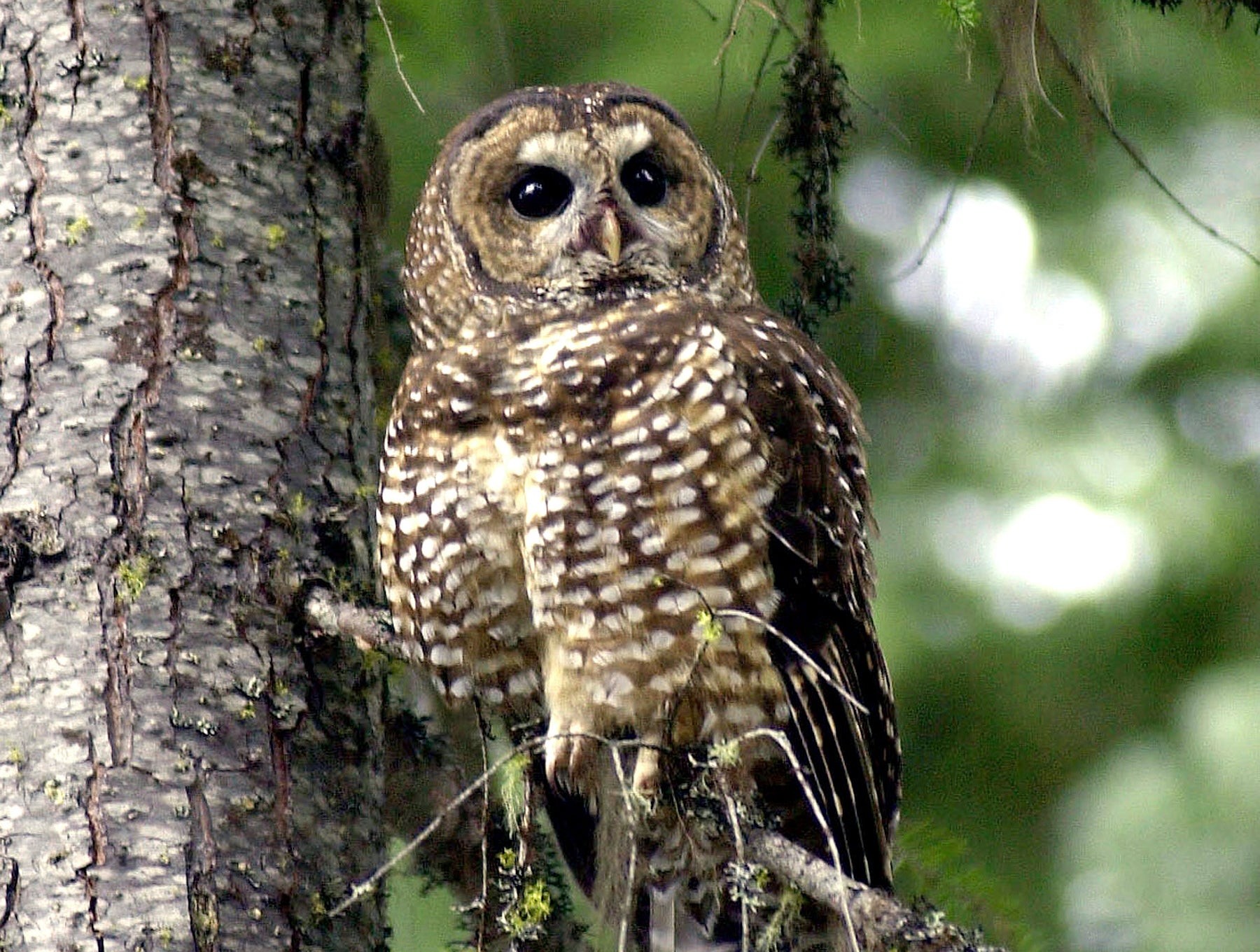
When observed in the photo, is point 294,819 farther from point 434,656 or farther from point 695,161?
point 695,161

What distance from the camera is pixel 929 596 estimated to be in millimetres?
5270

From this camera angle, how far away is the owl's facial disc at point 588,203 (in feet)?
9.95

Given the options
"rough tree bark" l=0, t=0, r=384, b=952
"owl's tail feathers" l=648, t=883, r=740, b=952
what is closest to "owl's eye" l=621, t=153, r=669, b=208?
"rough tree bark" l=0, t=0, r=384, b=952

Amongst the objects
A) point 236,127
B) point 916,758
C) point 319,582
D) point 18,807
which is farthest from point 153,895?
point 916,758

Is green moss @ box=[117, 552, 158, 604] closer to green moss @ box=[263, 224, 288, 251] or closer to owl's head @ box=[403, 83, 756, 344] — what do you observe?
green moss @ box=[263, 224, 288, 251]

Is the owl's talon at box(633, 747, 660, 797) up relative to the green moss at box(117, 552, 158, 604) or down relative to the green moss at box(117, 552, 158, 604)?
down

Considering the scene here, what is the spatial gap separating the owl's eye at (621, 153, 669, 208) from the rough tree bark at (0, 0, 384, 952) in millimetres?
497

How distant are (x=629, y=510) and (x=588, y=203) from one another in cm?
66

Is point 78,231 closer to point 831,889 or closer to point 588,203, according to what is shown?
point 588,203

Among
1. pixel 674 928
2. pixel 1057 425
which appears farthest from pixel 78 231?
pixel 1057 425

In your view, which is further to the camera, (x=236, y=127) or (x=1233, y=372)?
(x=1233, y=372)

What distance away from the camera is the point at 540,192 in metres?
3.11

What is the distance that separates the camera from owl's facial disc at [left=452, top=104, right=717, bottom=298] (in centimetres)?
303

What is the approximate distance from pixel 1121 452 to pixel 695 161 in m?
2.80
